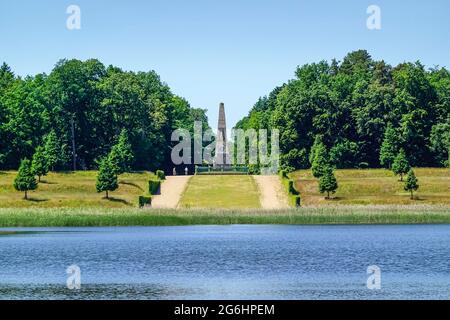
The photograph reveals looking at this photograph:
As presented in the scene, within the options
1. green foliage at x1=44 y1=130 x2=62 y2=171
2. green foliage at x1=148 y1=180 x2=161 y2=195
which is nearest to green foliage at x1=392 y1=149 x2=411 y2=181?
green foliage at x1=148 y1=180 x2=161 y2=195

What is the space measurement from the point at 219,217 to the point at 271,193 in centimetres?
2524

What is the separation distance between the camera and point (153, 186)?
93562 millimetres

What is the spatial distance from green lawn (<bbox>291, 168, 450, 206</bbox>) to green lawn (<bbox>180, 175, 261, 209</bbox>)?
519cm

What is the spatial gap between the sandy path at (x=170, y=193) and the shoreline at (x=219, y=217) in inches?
545

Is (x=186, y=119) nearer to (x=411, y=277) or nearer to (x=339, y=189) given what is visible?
(x=339, y=189)

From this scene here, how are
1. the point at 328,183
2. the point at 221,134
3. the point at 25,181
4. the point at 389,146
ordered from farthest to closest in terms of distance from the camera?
the point at 221,134, the point at 389,146, the point at 328,183, the point at 25,181

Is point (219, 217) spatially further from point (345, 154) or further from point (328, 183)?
point (345, 154)

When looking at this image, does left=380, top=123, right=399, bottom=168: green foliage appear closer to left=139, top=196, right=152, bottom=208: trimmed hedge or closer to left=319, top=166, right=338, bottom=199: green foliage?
left=319, top=166, right=338, bottom=199: green foliage

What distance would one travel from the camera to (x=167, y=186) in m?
98.8

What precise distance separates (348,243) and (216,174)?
6059 cm

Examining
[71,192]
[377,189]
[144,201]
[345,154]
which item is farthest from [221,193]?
[345,154]

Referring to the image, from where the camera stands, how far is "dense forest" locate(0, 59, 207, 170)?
109 m

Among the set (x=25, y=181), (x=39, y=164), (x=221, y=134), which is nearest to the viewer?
(x=25, y=181)

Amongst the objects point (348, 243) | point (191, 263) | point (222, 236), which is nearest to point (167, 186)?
point (222, 236)
